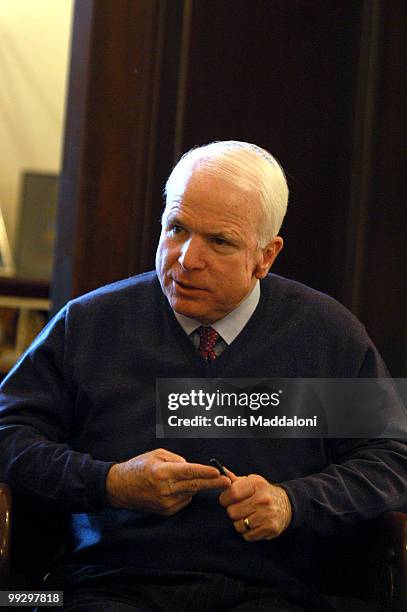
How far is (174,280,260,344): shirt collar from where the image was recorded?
6.16 ft

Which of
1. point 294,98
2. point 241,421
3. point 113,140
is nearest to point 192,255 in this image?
point 241,421

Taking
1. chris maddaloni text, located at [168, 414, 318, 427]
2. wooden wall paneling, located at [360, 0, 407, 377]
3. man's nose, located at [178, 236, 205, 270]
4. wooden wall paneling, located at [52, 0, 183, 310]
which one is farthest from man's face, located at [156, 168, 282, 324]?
wooden wall paneling, located at [360, 0, 407, 377]

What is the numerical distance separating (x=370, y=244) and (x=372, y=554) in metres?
0.94

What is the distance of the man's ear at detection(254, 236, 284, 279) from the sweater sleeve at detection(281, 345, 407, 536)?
376mm

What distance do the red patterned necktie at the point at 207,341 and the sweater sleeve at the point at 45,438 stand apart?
0.26 meters

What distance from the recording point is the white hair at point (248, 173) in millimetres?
1785

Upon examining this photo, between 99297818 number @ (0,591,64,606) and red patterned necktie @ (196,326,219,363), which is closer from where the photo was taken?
99297818 number @ (0,591,64,606)

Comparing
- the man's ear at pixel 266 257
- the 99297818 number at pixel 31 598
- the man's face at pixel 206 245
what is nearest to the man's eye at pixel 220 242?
the man's face at pixel 206 245

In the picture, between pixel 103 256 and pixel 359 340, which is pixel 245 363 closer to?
pixel 359 340

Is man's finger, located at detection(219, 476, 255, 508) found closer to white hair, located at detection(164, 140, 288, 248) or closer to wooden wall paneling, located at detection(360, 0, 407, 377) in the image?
white hair, located at detection(164, 140, 288, 248)

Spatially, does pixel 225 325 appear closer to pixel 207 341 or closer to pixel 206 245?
pixel 207 341

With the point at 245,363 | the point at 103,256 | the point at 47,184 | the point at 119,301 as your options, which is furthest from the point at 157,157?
the point at 47,184

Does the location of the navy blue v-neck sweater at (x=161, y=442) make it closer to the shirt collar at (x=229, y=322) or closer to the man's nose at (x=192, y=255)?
the shirt collar at (x=229, y=322)

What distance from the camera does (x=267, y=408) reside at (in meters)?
1.85
